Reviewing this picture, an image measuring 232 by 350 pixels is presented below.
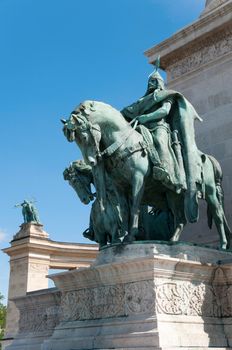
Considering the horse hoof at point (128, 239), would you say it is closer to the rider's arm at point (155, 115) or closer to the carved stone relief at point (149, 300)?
the carved stone relief at point (149, 300)

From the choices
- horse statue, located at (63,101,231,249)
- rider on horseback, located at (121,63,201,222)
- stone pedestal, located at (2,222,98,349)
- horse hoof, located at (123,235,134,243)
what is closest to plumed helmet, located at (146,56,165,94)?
rider on horseback, located at (121,63,201,222)

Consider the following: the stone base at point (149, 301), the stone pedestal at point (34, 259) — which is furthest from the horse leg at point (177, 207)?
the stone pedestal at point (34, 259)

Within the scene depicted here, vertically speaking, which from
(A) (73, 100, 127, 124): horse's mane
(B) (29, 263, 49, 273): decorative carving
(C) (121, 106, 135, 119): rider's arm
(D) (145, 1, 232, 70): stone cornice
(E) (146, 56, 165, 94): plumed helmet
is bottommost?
(A) (73, 100, 127, 124): horse's mane

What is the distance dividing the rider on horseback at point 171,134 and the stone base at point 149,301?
110 centimetres

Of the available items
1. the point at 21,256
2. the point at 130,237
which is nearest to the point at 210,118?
the point at 130,237

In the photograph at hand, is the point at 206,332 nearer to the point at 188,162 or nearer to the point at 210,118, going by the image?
the point at 188,162

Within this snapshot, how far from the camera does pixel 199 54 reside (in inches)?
536

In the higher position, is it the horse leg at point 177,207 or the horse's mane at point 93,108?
the horse's mane at point 93,108

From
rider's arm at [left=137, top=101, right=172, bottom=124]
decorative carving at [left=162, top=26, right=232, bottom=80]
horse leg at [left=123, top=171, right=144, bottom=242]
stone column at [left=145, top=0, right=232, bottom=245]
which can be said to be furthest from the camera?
decorative carving at [left=162, top=26, right=232, bottom=80]

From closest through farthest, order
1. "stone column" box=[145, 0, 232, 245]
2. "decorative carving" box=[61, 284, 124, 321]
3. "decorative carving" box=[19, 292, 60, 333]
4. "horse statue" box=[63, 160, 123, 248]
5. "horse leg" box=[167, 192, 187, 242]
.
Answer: "decorative carving" box=[61, 284, 124, 321] < "horse statue" box=[63, 160, 123, 248] < "horse leg" box=[167, 192, 187, 242] < "decorative carving" box=[19, 292, 60, 333] < "stone column" box=[145, 0, 232, 245]

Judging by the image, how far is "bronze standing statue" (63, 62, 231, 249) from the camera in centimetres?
954

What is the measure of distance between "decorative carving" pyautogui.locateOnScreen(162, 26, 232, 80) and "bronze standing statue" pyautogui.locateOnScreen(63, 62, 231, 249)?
3071 mm

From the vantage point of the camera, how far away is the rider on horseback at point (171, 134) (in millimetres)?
9719

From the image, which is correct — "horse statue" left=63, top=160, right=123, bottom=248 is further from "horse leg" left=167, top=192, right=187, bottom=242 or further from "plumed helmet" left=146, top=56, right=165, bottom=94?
"plumed helmet" left=146, top=56, right=165, bottom=94
